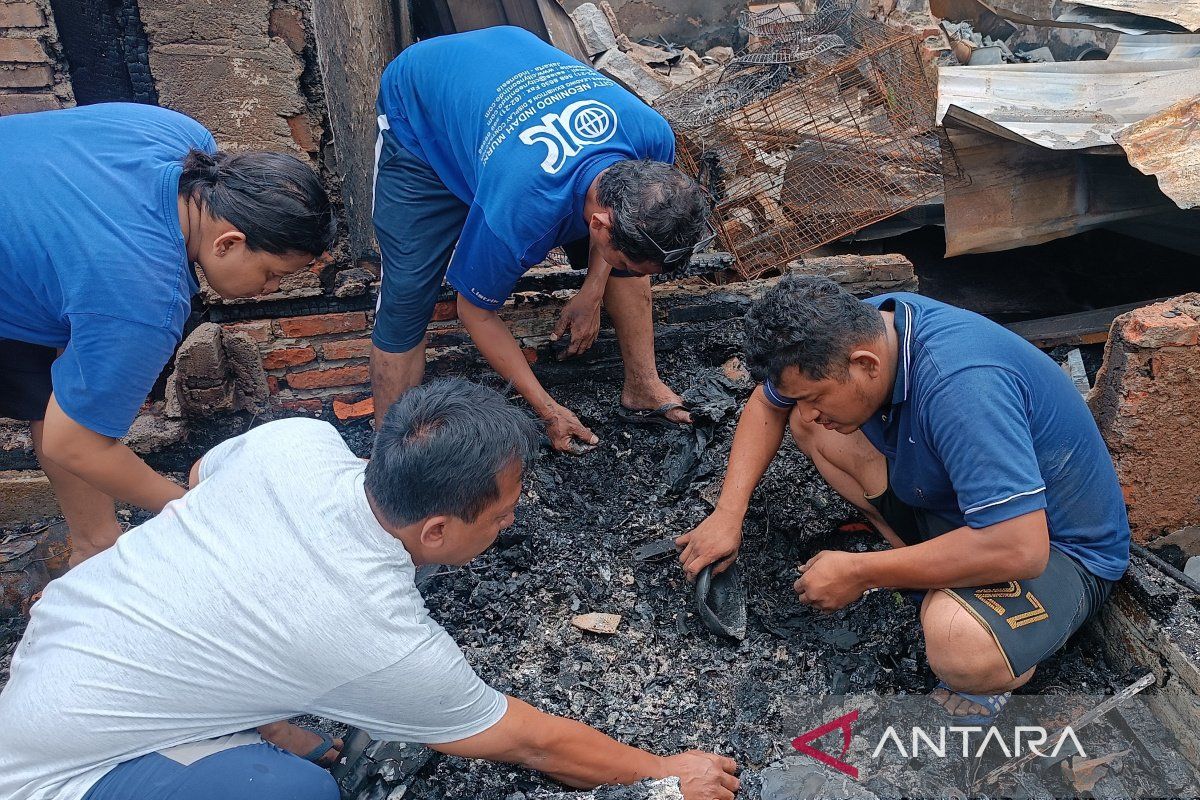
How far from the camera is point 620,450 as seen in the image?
385cm

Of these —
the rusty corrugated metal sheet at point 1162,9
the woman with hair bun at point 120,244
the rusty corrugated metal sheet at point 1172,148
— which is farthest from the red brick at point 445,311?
the rusty corrugated metal sheet at point 1162,9

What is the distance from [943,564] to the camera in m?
2.39

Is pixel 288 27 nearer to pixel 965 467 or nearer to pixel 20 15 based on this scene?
pixel 20 15

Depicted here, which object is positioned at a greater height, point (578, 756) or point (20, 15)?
point (20, 15)

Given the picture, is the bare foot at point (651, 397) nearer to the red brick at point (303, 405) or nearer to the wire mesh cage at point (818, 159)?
the wire mesh cage at point (818, 159)

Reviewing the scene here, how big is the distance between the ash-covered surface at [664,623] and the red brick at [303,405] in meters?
1.36

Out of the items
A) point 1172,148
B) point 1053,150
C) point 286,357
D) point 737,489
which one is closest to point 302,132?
point 286,357

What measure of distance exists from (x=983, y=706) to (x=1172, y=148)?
10.6ft

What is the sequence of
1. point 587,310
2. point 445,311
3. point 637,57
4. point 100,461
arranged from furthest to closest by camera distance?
point 637,57 → point 445,311 → point 587,310 → point 100,461

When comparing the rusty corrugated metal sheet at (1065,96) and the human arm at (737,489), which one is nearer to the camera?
the human arm at (737,489)

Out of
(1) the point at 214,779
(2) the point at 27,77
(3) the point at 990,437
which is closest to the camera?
(1) the point at 214,779

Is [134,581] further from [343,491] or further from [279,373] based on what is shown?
[279,373]

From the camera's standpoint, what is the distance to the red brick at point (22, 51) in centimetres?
354

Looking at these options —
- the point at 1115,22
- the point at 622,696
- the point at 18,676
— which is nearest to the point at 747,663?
the point at 622,696
